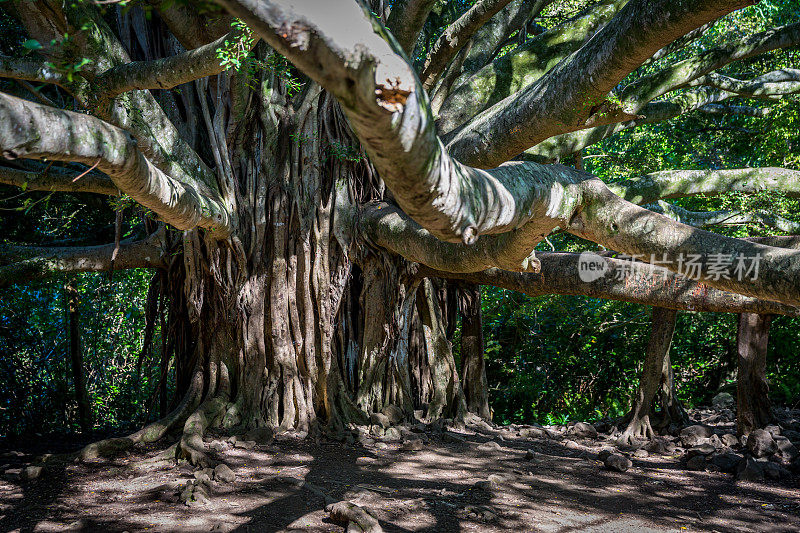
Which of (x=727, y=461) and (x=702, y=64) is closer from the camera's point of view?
(x=702, y=64)

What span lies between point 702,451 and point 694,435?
0.58 meters

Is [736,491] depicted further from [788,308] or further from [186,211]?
[186,211]

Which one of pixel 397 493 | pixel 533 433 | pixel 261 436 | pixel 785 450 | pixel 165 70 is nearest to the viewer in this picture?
pixel 165 70

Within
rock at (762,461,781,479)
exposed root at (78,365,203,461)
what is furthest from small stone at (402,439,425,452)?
rock at (762,461,781,479)

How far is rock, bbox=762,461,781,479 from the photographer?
4891 mm

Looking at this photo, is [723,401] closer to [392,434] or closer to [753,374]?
[753,374]

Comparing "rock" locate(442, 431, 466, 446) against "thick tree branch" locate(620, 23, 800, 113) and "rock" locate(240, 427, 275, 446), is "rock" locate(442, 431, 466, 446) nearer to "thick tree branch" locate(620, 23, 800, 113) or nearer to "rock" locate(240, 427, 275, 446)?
"rock" locate(240, 427, 275, 446)

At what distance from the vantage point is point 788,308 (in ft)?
15.0

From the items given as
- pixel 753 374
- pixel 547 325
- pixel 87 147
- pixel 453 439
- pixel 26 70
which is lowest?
pixel 453 439

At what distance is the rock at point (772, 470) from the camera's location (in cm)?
489

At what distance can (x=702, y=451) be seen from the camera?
17.7ft

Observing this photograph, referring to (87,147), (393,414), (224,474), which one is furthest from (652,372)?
(87,147)

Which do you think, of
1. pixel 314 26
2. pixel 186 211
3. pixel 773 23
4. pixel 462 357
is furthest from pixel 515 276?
pixel 773 23

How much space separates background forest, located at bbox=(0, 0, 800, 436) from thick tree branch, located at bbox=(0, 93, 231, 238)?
2933mm
